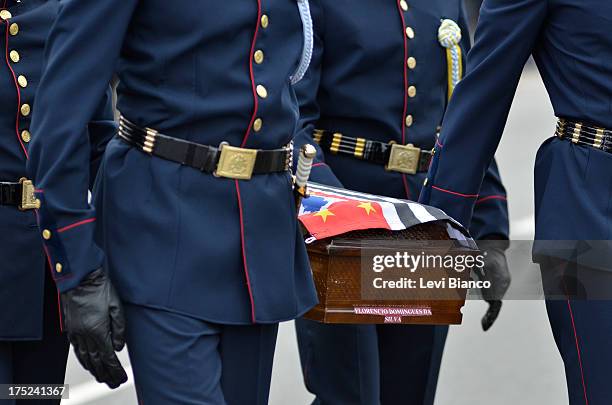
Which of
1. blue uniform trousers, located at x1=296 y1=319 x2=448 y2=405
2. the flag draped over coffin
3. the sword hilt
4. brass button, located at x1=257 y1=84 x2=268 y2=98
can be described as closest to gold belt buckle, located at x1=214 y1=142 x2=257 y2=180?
brass button, located at x1=257 y1=84 x2=268 y2=98

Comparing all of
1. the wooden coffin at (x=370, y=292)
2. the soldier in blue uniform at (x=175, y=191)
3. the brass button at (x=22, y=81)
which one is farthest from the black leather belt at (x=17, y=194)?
A: the wooden coffin at (x=370, y=292)

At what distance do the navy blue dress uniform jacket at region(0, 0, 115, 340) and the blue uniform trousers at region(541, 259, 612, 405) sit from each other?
131 centimetres

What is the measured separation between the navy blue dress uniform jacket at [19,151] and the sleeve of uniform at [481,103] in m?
1.04

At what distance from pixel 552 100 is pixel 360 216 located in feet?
2.08

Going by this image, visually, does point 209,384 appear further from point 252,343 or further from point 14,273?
point 14,273

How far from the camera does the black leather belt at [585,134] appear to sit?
13.9 ft

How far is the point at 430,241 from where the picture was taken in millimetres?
4328

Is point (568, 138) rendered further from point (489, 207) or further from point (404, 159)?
point (489, 207)

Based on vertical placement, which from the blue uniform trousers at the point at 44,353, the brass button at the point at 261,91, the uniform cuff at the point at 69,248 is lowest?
the blue uniform trousers at the point at 44,353

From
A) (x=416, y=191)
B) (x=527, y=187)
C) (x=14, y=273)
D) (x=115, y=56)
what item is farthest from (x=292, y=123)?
(x=527, y=187)

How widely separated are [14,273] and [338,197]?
913mm

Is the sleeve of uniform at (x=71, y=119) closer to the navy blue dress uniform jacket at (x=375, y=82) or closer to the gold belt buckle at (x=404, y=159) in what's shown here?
the navy blue dress uniform jacket at (x=375, y=82)

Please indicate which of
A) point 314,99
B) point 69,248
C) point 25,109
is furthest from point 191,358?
point 314,99

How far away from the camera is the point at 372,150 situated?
16.6ft
